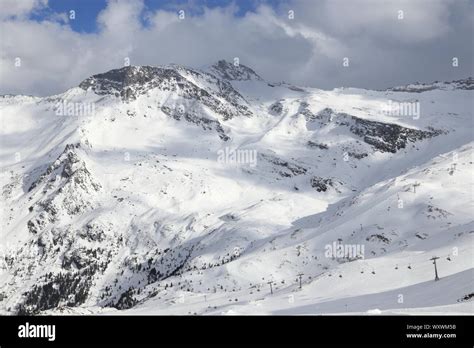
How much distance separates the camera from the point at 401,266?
289 ft

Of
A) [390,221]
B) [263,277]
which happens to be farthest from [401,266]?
[390,221]

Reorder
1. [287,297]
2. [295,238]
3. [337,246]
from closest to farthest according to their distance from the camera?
[287,297]
[337,246]
[295,238]

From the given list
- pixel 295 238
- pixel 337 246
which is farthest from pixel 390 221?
pixel 295 238
